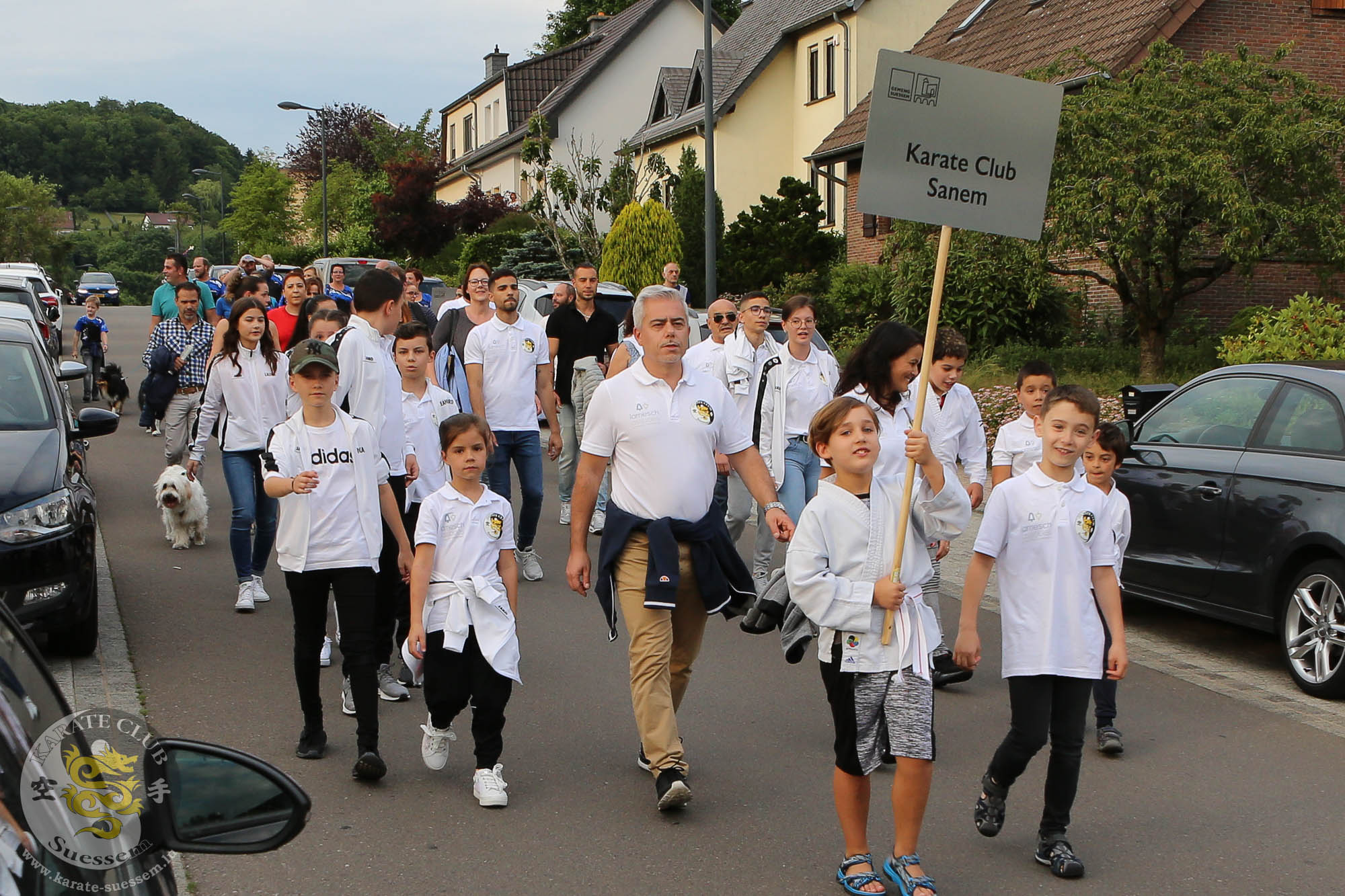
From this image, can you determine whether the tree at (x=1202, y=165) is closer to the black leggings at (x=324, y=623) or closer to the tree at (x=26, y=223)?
the black leggings at (x=324, y=623)

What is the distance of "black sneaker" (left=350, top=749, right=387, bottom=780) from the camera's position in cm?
559

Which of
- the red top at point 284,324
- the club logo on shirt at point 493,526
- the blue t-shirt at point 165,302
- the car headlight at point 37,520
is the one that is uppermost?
the blue t-shirt at point 165,302

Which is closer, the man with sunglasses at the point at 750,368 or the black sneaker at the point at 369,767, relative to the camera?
the black sneaker at the point at 369,767

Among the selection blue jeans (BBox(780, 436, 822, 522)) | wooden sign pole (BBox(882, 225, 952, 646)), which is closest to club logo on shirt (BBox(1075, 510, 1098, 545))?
wooden sign pole (BBox(882, 225, 952, 646))

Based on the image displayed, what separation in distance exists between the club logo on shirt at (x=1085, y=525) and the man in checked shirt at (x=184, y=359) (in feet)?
27.5

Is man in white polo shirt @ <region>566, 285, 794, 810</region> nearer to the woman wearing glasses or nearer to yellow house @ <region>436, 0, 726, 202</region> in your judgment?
the woman wearing glasses

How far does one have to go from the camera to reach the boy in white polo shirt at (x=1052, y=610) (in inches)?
188

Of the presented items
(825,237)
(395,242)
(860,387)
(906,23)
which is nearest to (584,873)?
(860,387)

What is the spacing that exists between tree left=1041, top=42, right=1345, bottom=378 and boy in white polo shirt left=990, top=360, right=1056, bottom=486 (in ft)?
38.5

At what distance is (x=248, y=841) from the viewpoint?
79.6 inches

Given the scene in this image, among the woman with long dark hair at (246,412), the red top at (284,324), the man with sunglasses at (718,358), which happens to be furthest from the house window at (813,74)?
the woman with long dark hair at (246,412)

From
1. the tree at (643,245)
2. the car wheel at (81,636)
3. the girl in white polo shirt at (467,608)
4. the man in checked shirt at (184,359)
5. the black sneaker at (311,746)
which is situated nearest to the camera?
the girl in white polo shirt at (467,608)

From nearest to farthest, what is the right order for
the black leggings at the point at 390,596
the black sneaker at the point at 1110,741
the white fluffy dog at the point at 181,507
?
1. the black sneaker at the point at 1110,741
2. the black leggings at the point at 390,596
3. the white fluffy dog at the point at 181,507

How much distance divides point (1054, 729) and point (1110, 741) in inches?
58.6
